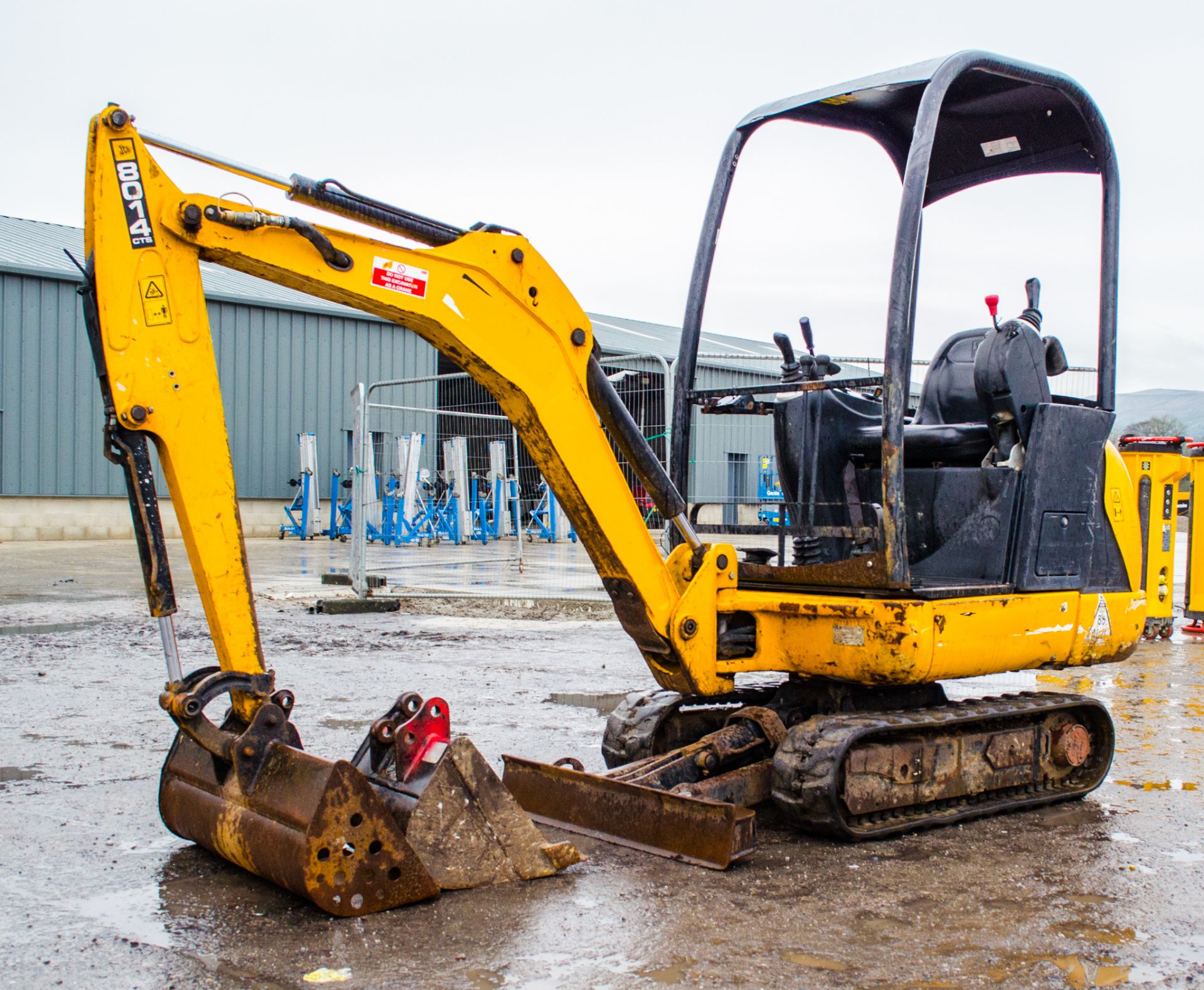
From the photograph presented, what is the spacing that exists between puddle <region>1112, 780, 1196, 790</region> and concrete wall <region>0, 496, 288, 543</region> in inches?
807

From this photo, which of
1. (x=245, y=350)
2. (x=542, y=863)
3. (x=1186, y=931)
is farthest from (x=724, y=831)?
(x=245, y=350)

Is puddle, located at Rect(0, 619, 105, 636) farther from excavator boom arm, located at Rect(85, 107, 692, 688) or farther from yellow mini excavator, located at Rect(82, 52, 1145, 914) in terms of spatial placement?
excavator boom arm, located at Rect(85, 107, 692, 688)

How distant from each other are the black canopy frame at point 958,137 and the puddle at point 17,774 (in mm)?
3287

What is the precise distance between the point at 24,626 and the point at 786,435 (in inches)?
325

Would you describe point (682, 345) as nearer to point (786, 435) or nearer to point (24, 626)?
point (786, 435)

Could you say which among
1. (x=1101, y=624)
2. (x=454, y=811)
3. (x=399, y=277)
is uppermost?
(x=399, y=277)

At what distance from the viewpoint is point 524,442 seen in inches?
187

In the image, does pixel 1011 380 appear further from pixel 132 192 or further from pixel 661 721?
pixel 132 192

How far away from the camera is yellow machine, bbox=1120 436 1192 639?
9703 mm

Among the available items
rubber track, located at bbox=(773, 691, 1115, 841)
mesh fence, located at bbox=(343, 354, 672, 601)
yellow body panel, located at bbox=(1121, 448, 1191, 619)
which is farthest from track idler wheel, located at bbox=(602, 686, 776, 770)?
mesh fence, located at bbox=(343, 354, 672, 601)

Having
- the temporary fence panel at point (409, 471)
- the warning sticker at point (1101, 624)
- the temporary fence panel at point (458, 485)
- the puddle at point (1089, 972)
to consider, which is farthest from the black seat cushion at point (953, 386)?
the temporary fence panel at point (458, 485)

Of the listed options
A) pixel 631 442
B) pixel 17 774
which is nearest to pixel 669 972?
pixel 631 442

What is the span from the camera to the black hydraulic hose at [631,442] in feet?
15.9

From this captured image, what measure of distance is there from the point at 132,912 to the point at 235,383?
25085 millimetres
